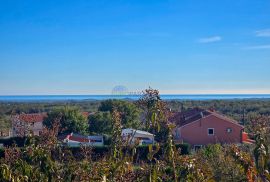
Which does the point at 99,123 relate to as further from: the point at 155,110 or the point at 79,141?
the point at 155,110

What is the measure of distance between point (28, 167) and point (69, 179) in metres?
0.48

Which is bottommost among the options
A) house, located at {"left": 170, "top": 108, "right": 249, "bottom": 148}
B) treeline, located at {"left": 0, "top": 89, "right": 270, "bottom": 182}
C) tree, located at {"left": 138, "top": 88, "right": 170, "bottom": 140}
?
house, located at {"left": 170, "top": 108, "right": 249, "bottom": 148}

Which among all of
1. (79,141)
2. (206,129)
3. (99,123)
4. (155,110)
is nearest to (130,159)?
(155,110)

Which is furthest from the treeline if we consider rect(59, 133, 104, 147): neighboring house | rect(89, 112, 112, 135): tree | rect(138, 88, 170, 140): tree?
rect(89, 112, 112, 135): tree

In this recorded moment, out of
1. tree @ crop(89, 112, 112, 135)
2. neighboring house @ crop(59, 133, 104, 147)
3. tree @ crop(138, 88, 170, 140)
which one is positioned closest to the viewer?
tree @ crop(138, 88, 170, 140)

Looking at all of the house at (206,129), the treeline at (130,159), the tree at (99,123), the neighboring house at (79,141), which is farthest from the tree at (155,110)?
the tree at (99,123)

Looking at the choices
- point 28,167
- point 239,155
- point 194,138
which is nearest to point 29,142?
point 28,167

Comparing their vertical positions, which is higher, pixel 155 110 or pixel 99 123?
pixel 155 110

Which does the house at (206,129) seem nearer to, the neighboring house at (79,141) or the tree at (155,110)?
the neighboring house at (79,141)

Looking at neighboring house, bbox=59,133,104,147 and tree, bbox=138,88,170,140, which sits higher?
tree, bbox=138,88,170,140

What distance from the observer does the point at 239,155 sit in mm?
4523

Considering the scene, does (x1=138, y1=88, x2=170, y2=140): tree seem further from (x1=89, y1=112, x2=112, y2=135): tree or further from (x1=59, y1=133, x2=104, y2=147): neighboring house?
(x1=89, y1=112, x2=112, y2=135): tree

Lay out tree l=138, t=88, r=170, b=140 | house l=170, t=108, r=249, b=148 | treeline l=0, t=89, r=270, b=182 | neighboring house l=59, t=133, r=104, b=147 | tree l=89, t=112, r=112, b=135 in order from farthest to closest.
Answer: tree l=89, t=112, r=112, b=135, house l=170, t=108, r=249, b=148, neighboring house l=59, t=133, r=104, b=147, tree l=138, t=88, r=170, b=140, treeline l=0, t=89, r=270, b=182

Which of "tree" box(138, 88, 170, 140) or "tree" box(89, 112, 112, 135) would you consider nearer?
"tree" box(138, 88, 170, 140)
